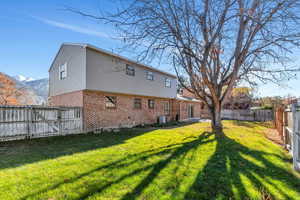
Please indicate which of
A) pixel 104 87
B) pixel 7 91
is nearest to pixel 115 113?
pixel 104 87

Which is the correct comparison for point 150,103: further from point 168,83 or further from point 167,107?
point 168,83

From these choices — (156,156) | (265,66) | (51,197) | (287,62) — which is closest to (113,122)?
(156,156)

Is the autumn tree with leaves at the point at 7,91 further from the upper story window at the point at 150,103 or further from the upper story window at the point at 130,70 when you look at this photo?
the upper story window at the point at 150,103

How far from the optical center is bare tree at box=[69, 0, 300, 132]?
5.04m

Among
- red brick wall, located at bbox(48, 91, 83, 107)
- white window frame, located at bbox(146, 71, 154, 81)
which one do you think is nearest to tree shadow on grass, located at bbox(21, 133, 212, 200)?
red brick wall, located at bbox(48, 91, 83, 107)

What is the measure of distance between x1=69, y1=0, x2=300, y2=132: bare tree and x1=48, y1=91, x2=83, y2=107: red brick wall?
5.63m

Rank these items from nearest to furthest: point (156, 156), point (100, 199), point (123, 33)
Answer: point (100, 199)
point (156, 156)
point (123, 33)

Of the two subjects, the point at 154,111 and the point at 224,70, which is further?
the point at 154,111

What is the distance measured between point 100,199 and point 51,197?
841mm

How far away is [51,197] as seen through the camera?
2.35m

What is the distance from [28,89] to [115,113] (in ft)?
68.7

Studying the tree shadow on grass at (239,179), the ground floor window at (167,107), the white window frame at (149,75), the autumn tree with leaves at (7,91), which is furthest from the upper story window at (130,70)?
the autumn tree with leaves at (7,91)

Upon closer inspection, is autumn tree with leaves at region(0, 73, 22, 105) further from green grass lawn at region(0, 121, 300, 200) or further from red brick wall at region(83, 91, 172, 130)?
green grass lawn at region(0, 121, 300, 200)

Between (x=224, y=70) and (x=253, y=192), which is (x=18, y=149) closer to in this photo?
(x=253, y=192)
